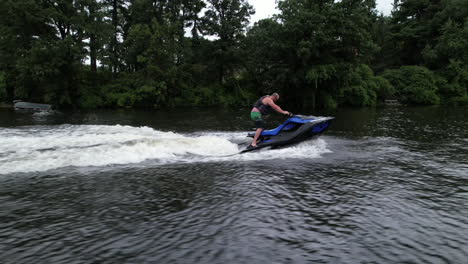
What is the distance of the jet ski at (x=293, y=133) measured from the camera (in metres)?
10.1

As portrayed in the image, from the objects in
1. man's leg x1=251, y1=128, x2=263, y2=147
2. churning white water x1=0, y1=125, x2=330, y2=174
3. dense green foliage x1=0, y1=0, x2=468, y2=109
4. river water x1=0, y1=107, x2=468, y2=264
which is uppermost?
dense green foliage x1=0, y1=0, x2=468, y2=109

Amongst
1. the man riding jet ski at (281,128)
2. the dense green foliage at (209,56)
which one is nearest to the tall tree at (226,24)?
the dense green foliage at (209,56)

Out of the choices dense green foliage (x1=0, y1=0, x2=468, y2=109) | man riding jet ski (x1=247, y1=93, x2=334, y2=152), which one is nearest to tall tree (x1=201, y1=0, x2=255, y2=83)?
dense green foliage (x1=0, y1=0, x2=468, y2=109)

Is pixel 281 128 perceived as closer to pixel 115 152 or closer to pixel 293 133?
pixel 293 133

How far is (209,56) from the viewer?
39.5m

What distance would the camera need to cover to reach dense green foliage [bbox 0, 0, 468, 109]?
29.7 metres

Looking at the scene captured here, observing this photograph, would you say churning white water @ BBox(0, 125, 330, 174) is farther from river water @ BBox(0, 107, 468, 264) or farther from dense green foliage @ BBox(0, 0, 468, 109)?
dense green foliage @ BBox(0, 0, 468, 109)

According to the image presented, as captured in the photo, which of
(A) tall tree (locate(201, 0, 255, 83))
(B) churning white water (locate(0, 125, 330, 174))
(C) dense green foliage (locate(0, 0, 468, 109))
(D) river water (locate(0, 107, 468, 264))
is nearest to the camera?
(D) river water (locate(0, 107, 468, 264))

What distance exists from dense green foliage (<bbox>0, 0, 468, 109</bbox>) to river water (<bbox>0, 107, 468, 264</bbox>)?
22846 millimetres

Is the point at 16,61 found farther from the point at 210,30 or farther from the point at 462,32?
the point at 462,32

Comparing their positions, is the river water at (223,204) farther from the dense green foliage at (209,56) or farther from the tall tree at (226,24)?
the tall tree at (226,24)

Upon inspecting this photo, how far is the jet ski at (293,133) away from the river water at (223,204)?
332mm

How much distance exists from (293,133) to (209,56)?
1227 inches

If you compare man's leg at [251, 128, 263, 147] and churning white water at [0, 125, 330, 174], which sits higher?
man's leg at [251, 128, 263, 147]
